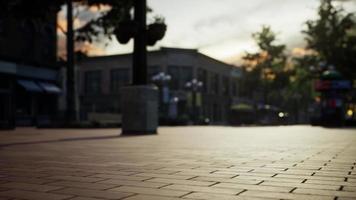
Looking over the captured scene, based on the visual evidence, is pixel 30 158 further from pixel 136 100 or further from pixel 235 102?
pixel 235 102

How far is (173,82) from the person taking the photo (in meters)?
53.1

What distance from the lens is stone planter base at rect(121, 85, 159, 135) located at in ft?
53.3

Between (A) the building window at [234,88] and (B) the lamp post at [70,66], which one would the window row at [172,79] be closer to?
(A) the building window at [234,88]

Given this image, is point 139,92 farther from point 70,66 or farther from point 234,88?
point 234,88

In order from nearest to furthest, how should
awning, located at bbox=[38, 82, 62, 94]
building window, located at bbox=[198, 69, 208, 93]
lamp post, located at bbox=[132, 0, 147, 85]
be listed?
lamp post, located at bbox=[132, 0, 147, 85]
awning, located at bbox=[38, 82, 62, 94]
building window, located at bbox=[198, 69, 208, 93]

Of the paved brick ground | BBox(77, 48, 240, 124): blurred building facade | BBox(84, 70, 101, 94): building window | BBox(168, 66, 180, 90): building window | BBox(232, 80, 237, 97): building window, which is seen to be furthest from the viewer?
BBox(232, 80, 237, 97): building window

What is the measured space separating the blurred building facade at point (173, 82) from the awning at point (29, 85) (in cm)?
1521

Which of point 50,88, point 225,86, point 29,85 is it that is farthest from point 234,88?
point 29,85

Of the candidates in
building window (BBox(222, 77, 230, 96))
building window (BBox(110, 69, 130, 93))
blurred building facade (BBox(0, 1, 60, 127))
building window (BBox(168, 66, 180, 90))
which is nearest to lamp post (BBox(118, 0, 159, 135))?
blurred building facade (BBox(0, 1, 60, 127))

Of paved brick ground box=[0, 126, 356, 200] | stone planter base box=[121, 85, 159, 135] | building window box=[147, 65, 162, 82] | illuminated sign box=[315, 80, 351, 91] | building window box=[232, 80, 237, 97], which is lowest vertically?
paved brick ground box=[0, 126, 356, 200]

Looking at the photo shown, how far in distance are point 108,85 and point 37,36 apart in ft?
82.0

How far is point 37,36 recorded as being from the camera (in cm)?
3262

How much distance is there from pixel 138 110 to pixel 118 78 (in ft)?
135

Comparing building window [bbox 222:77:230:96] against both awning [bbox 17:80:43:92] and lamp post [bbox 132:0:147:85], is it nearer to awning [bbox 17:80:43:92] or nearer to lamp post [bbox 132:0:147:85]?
awning [bbox 17:80:43:92]
